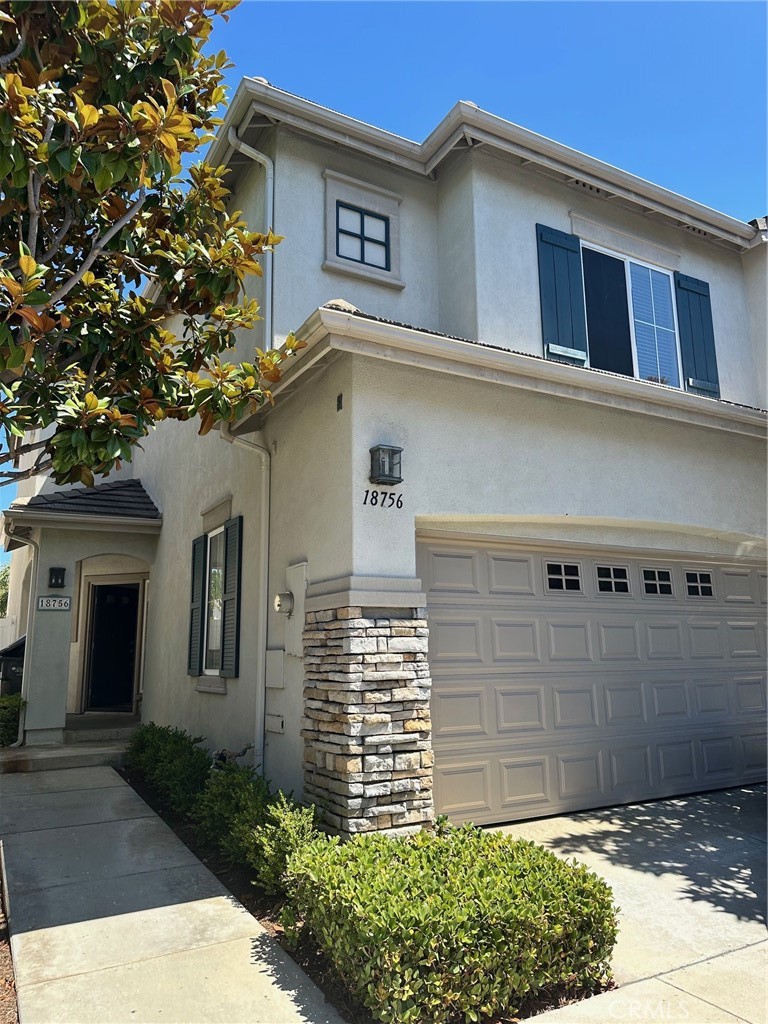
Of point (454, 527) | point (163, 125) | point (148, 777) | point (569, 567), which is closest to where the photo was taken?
point (163, 125)

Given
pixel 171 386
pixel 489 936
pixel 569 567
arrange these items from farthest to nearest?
1. pixel 569 567
2. pixel 171 386
3. pixel 489 936

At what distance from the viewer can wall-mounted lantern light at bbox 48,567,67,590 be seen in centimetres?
1105

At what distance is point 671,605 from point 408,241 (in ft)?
17.0

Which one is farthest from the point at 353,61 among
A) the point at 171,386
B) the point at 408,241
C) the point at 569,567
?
the point at 569,567

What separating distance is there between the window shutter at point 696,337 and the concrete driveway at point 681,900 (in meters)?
5.05

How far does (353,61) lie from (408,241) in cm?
192

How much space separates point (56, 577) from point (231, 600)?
4.20m

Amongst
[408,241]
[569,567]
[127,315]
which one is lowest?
[569,567]

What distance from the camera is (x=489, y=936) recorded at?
3744mm

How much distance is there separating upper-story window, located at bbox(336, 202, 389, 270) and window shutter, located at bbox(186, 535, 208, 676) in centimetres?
411

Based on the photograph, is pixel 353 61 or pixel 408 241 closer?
pixel 353 61

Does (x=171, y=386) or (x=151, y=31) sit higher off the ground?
(x=151, y=31)

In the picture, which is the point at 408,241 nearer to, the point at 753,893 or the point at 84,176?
the point at 84,176

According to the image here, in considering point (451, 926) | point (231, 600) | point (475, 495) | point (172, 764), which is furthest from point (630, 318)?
point (451, 926)
